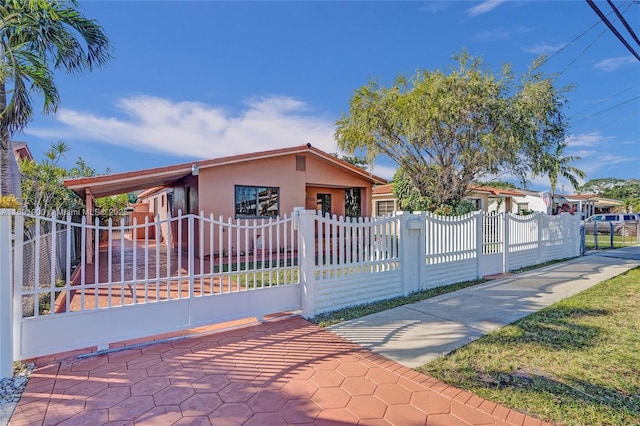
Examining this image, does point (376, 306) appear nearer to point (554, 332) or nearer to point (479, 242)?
point (554, 332)

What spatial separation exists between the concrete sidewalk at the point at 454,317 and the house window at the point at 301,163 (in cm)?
863

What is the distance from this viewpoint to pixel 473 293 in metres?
6.93

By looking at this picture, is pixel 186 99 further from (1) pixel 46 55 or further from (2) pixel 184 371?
(2) pixel 184 371

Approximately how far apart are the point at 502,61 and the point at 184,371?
13865 mm

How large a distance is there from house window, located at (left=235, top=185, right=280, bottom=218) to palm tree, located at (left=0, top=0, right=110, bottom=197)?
6.89 metres

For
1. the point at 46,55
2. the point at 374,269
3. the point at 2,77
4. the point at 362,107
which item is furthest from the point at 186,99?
the point at 374,269

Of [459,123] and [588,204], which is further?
[588,204]

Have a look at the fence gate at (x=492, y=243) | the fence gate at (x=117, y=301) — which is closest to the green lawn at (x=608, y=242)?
the fence gate at (x=492, y=243)

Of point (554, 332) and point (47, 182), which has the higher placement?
point (47, 182)

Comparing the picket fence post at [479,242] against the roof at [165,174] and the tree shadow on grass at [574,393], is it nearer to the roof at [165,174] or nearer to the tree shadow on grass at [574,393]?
the tree shadow on grass at [574,393]

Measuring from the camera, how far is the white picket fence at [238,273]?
367cm

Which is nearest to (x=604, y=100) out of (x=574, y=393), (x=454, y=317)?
(x=454, y=317)

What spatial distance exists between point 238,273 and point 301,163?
9.45 metres

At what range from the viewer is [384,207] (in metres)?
25.1
